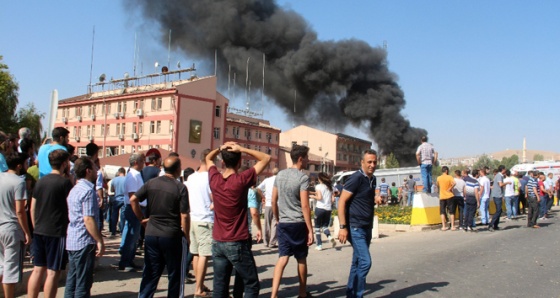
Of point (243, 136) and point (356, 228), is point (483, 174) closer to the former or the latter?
point (356, 228)

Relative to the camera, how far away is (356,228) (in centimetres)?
591

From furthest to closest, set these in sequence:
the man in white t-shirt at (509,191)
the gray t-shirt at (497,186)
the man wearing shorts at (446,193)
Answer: the man in white t-shirt at (509,191)
the gray t-shirt at (497,186)
the man wearing shorts at (446,193)

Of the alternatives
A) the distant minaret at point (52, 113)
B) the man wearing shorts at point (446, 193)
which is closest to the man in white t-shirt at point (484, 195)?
the man wearing shorts at point (446, 193)

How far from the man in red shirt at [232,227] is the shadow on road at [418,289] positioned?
8.00 feet

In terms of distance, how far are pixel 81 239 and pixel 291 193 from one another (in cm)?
239

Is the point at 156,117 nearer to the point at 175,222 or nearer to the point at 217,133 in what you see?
the point at 217,133

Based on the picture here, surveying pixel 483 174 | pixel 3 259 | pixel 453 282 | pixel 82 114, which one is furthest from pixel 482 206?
pixel 82 114

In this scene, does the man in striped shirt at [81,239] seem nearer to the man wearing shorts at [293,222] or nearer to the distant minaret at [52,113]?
the man wearing shorts at [293,222]

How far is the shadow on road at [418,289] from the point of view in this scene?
6459mm

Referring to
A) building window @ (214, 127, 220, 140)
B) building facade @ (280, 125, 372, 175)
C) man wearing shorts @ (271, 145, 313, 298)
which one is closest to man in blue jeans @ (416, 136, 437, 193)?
man wearing shorts @ (271, 145, 313, 298)

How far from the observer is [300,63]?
5978cm

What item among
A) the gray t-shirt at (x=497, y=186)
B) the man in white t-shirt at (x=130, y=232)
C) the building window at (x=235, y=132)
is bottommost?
the man in white t-shirt at (x=130, y=232)

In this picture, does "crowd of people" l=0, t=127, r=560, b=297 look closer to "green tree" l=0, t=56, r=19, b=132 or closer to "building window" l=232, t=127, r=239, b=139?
"green tree" l=0, t=56, r=19, b=132

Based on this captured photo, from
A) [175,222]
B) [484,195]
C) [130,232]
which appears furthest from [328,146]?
[175,222]
